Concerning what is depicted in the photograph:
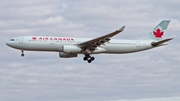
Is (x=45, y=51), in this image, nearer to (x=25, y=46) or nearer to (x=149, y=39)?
(x=25, y=46)

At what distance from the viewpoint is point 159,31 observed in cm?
8225

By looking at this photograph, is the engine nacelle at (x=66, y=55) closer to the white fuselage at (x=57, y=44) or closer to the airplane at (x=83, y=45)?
the airplane at (x=83, y=45)

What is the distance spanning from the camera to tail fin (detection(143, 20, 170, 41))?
266 feet

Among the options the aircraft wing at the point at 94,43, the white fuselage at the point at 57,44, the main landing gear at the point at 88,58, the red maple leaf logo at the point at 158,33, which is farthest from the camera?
the red maple leaf logo at the point at 158,33

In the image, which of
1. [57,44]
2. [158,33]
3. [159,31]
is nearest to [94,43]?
[57,44]

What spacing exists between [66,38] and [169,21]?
19.1 meters

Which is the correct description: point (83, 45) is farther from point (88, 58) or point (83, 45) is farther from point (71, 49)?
point (88, 58)

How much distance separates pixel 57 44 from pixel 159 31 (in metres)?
18.7

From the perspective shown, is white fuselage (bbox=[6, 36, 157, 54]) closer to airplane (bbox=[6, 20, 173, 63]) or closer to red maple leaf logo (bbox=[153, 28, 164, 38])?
airplane (bbox=[6, 20, 173, 63])

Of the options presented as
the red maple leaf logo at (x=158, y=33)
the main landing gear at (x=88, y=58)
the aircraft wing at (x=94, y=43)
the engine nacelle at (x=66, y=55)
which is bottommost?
the main landing gear at (x=88, y=58)

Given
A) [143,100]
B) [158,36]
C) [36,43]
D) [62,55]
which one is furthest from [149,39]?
[143,100]

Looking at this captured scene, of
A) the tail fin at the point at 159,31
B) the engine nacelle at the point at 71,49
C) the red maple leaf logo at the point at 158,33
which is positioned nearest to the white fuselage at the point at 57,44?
the engine nacelle at the point at 71,49

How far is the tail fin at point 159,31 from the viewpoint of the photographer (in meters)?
81.2

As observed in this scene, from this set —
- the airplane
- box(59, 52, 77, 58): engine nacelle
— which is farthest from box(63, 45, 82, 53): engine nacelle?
box(59, 52, 77, 58): engine nacelle
